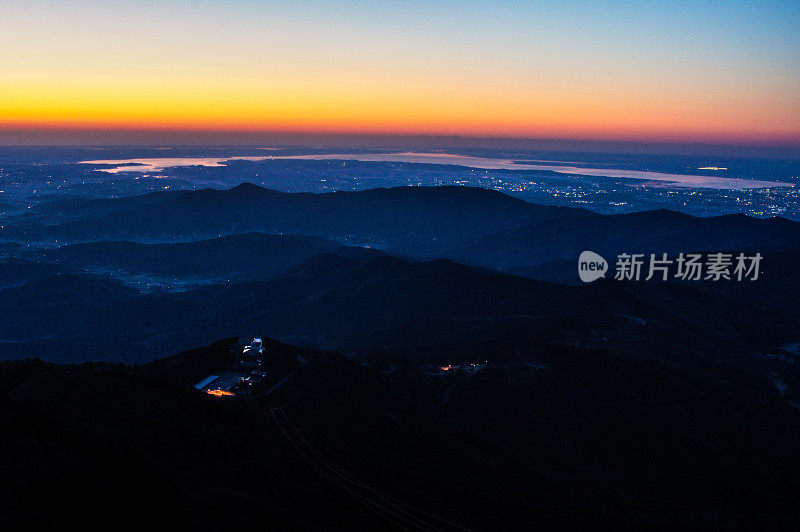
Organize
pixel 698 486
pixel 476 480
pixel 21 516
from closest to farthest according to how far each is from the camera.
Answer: pixel 21 516 < pixel 476 480 < pixel 698 486

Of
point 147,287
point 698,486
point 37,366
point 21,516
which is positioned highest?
point 21,516

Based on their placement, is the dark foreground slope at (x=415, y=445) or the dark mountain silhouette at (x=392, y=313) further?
the dark mountain silhouette at (x=392, y=313)

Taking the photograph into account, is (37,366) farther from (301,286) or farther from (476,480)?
(301,286)

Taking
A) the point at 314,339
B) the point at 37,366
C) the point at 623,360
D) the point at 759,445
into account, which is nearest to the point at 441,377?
the point at 623,360

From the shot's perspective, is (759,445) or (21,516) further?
(759,445)

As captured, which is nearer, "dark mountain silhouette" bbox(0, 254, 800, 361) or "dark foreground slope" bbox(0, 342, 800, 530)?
"dark foreground slope" bbox(0, 342, 800, 530)

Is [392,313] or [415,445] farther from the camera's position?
[392,313]

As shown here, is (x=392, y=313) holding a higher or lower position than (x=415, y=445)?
lower

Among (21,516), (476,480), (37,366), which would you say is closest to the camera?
(21,516)
